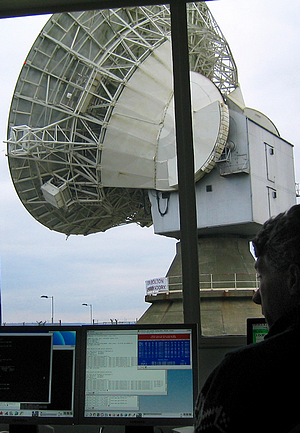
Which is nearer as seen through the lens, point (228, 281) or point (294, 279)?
point (294, 279)

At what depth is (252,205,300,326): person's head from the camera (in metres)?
0.82

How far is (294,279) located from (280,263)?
0.03 metres

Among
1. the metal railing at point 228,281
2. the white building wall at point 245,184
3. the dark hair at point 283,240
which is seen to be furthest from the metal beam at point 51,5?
the metal railing at point 228,281

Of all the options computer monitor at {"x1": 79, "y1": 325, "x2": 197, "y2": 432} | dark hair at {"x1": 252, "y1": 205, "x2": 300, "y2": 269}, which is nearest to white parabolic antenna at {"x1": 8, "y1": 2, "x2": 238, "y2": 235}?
computer monitor at {"x1": 79, "y1": 325, "x2": 197, "y2": 432}

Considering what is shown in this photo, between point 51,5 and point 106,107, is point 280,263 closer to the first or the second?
point 51,5

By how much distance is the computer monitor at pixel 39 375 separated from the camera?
1.95 m

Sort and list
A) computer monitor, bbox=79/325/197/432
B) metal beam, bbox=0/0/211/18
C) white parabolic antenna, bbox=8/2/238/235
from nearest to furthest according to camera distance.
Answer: computer monitor, bbox=79/325/197/432, metal beam, bbox=0/0/211/18, white parabolic antenna, bbox=8/2/238/235

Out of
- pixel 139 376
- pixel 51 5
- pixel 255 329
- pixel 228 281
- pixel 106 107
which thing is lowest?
pixel 139 376

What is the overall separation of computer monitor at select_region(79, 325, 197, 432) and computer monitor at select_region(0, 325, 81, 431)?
2.5 inches

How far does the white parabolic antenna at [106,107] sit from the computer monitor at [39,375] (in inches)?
237

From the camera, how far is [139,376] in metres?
1.91

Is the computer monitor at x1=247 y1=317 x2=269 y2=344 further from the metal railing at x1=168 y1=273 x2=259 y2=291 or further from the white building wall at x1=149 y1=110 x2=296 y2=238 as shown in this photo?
the metal railing at x1=168 y1=273 x2=259 y2=291

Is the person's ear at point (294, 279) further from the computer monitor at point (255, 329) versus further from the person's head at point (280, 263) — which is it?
the computer monitor at point (255, 329)

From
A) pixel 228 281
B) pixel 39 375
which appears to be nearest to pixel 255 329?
pixel 39 375
